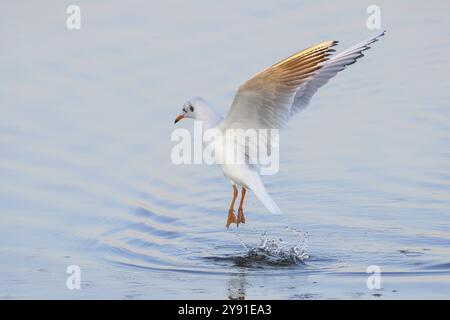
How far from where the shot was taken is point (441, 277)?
836cm

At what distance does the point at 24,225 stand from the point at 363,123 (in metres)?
4.69

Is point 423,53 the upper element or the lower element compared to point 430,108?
upper

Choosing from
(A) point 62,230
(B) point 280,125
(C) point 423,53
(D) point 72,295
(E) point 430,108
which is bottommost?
(D) point 72,295

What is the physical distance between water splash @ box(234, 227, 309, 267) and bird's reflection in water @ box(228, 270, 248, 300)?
1.02 feet

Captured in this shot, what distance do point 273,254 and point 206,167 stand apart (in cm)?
288

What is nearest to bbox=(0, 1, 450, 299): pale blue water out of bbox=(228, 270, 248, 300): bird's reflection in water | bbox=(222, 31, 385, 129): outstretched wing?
bbox=(228, 270, 248, 300): bird's reflection in water

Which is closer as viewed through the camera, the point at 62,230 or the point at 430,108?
the point at 62,230

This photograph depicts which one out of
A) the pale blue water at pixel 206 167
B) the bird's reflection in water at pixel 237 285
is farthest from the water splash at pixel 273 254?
the bird's reflection in water at pixel 237 285

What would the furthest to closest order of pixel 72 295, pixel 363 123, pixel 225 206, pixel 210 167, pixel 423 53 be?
pixel 423 53, pixel 363 123, pixel 210 167, pixel 225 206, pixel 72 295

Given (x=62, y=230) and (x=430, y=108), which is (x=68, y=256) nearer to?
(x=62, y=230)

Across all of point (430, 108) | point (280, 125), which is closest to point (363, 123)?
point (430, 108)

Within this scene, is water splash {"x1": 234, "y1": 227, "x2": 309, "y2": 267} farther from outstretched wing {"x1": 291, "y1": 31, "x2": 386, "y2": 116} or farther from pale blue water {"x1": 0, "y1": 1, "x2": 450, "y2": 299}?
outstretched wing {"x1": 291, "y1": 31, "x2": 386, "y2": 116}

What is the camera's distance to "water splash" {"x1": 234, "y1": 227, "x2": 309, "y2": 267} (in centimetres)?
891

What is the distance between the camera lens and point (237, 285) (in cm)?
826
